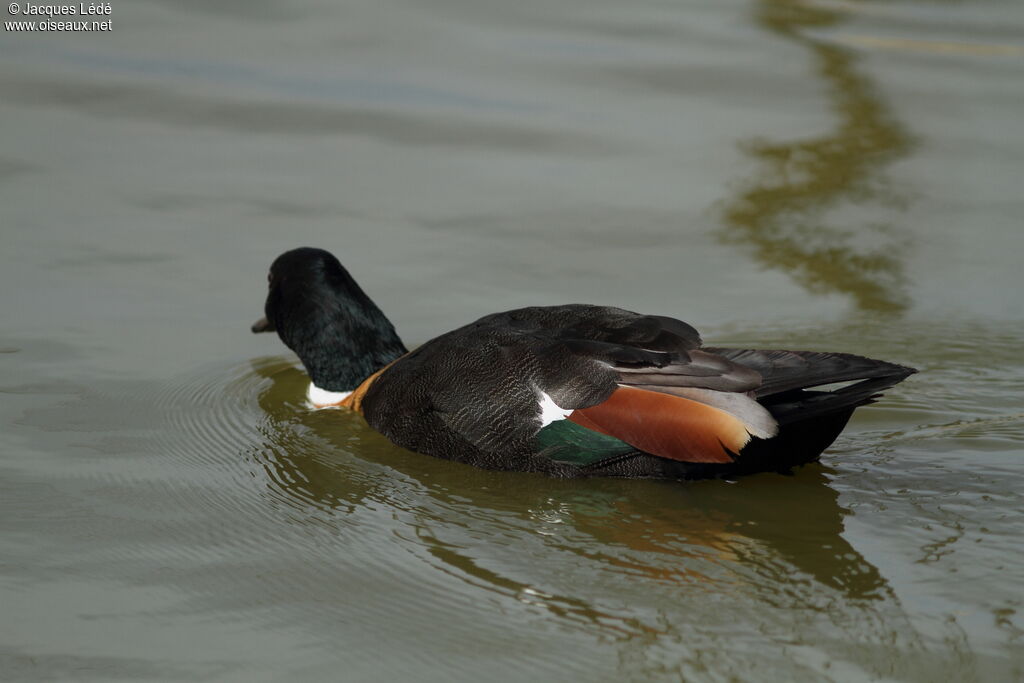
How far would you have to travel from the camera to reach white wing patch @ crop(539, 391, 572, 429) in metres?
4.91

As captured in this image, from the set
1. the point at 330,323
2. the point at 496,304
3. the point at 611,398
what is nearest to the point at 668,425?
the point at 611,398

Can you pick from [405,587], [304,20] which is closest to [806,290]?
[405,587]

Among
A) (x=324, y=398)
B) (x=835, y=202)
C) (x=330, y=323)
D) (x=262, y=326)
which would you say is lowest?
(x=324, y=398)

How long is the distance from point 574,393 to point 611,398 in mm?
153

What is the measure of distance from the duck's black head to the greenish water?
266 mm

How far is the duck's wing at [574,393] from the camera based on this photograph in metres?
4.70

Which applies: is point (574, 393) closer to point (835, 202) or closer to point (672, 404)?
point (672, 404)

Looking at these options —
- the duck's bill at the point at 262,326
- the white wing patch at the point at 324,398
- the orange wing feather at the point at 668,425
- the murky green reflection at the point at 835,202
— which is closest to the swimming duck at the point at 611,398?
the orange wing feather at the point at 668,425

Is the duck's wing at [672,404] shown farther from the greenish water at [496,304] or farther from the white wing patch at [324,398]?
the white wing patch at [324,398]

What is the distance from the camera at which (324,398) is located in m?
6.08

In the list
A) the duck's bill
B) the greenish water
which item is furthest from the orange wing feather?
the duck's bill

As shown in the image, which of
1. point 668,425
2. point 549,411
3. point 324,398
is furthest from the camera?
point 324,398

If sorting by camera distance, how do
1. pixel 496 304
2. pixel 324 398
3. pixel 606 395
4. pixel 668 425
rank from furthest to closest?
pixel 496 304, pixel 324 398, pixel 606 395, pixel 668 425

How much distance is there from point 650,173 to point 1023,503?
4841mm
